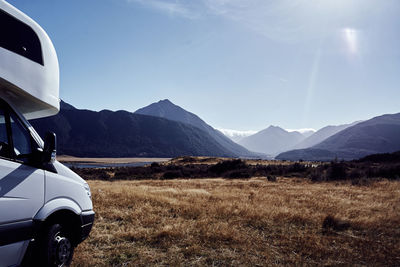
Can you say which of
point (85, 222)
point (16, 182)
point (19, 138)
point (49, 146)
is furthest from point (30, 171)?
point (85, 222)

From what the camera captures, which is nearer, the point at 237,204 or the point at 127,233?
the point at 127,233

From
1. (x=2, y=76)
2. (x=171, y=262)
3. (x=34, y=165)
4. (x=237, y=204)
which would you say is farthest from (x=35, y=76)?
(x=237, y=204)

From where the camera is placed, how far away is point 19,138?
313cm

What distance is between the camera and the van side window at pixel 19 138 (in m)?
3.06

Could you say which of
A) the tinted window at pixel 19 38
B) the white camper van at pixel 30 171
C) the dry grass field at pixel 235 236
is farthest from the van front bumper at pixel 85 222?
the tinted window at pixel 19 38

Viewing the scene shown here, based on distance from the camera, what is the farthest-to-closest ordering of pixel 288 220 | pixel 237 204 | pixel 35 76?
pixel 237 204, pixel 288 220, pixel 35 76

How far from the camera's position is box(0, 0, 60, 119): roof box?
3.01 meters

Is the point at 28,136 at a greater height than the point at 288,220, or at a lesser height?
greater

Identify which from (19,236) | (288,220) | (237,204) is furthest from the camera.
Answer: (237,204)

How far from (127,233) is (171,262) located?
1766mm

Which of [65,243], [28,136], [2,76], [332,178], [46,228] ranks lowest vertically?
[332,178]

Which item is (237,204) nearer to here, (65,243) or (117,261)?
(117,261)

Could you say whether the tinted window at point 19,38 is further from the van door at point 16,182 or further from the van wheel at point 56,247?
the van wheel at point 56,247

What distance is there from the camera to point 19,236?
2.80 m
